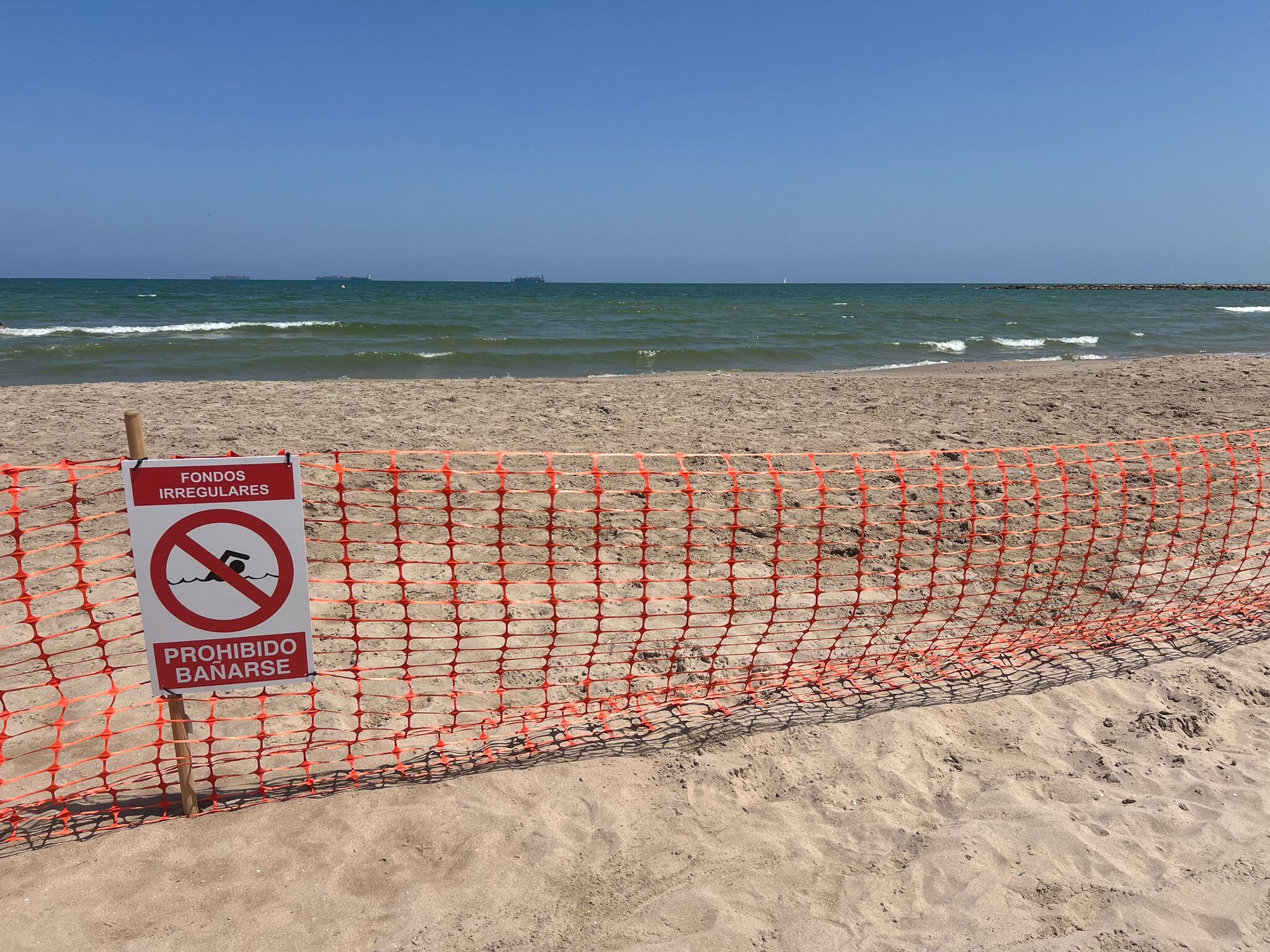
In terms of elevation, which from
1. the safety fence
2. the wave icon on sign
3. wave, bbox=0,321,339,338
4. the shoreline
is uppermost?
wave, bbox=0,321,339,338

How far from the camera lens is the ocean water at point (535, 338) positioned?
50.5 ft

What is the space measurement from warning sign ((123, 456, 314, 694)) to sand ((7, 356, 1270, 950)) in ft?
2.27

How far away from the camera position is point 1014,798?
3.20m

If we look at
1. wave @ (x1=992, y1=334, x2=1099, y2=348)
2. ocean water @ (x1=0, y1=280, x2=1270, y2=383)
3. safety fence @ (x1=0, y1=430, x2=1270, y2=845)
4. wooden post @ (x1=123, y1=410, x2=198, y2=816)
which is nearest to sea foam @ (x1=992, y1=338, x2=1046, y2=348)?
wave @ (x1=992, y1=334, x2=1099, y2=348)

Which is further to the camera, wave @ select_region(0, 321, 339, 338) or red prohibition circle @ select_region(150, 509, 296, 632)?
wave @ select_region(0, 321, 339, 338)

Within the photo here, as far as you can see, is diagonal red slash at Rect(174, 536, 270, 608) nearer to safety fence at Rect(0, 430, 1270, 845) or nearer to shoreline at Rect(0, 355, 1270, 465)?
safety fence at Rect(0, 430, 1270, 845)

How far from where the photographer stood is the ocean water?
15406mm

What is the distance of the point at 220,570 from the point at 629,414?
637cm

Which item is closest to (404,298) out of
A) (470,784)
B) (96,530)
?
(96,530)

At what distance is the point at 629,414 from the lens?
8898 mm

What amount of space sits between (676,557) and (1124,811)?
288 centimetres

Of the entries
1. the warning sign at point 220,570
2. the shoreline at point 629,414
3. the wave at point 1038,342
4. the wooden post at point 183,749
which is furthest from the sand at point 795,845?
the wave at point 1038,342

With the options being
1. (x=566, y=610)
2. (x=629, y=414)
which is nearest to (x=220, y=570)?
(x=566, y=610)

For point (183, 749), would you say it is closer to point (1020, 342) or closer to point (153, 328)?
point (1020, 342)
